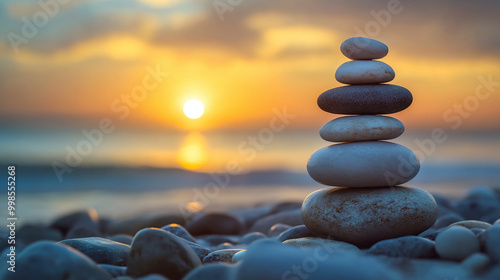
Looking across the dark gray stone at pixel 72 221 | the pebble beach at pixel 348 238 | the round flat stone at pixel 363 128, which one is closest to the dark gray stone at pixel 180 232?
the pebble beach at pixel 348 238

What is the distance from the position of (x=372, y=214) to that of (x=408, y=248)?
960 millimetres

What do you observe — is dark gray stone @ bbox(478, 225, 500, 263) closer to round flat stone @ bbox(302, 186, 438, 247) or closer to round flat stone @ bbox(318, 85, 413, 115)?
round flat stone @ bbox(302, 186, 438, 247)

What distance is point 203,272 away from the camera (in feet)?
13.3

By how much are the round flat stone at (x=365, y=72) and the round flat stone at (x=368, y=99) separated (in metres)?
0.08

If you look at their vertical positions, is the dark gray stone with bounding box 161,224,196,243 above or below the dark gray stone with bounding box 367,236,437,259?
below

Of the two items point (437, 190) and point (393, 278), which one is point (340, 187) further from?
A: point (437, 190)

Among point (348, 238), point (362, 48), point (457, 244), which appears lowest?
point (348, 238)

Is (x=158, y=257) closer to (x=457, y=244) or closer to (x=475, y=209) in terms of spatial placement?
(x=457, y=244)

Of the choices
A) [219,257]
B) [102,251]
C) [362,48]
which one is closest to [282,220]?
[219,257]

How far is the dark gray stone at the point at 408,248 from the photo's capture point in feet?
15.5

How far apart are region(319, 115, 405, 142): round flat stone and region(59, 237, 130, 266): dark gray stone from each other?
2664 mm

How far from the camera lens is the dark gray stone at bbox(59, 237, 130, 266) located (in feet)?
17.8

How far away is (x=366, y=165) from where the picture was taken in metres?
5.77

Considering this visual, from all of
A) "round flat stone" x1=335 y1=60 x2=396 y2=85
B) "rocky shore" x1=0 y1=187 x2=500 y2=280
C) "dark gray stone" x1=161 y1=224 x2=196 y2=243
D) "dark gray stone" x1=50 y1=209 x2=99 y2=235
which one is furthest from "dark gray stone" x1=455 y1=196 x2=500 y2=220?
"dark gray stone" x1=50 y1=209 x2=99 y2=235
